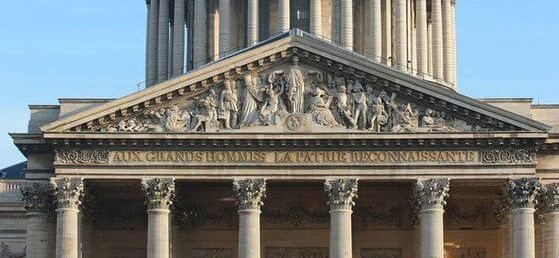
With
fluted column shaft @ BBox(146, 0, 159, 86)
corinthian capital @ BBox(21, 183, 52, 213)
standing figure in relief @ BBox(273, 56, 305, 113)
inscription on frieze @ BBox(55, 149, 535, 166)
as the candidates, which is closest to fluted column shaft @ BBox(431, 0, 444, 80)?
fluted column shaft @ BBox(146, 0, 159, 86)

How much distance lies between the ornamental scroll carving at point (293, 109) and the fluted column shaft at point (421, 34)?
71.6 ft

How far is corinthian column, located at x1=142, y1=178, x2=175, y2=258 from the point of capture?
55188mm

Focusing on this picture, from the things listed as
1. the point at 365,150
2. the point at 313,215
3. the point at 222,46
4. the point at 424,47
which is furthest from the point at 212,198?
the point at 424,47

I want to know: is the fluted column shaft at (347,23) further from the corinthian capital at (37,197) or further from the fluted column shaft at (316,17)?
the corinthian capital at (37,197)

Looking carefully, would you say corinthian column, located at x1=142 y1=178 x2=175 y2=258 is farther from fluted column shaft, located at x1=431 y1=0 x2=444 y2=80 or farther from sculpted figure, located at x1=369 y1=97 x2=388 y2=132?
fluted column shaft, located at x1=431 y1=0 x2=444 y2=80

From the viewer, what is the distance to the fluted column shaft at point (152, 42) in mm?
78719

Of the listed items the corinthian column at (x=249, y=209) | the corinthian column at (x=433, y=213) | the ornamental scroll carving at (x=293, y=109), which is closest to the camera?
the corinthian column at (x=433, y=213)

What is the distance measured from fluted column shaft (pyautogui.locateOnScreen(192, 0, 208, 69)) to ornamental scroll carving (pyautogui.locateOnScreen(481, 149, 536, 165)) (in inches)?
888

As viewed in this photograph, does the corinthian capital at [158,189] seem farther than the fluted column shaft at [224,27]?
No

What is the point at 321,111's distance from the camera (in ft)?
181

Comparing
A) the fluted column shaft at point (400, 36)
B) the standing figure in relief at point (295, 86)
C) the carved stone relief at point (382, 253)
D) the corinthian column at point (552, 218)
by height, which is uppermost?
the fluted column shaft at point (400, 36)

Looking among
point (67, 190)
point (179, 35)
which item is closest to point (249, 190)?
point (67, 190)

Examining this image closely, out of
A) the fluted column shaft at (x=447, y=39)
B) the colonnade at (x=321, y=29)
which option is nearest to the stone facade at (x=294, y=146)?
the colonnade at (x=321, y=29)

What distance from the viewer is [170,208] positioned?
56125 millimetres
